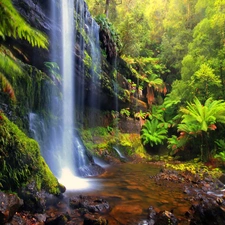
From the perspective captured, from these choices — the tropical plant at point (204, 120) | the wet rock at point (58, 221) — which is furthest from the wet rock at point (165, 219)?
the tropical plant at point (204, 120)

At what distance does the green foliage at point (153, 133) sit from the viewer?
14281 mm

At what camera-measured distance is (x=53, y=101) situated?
1024 centimetres

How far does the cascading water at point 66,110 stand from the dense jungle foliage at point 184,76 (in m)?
4.61

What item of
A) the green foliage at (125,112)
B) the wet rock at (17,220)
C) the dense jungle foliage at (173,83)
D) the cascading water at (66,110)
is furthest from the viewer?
the green foliage at (125,112)

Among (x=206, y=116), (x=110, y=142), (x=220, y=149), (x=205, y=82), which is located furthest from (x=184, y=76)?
(x=110, y=142)

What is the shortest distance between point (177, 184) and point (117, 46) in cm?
1068

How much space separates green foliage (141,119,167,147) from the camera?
14281 millimetres

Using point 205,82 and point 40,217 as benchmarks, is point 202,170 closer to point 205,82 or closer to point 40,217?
point 205,82

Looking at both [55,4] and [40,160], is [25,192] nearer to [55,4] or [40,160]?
[40,160]

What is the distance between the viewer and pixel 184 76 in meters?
14.3

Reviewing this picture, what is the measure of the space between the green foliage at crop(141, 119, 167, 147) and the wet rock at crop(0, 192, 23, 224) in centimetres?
1113

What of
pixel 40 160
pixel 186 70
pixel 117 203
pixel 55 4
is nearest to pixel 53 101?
pixel 55 4

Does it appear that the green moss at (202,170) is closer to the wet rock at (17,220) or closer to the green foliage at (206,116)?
the green foliage at (206,116)

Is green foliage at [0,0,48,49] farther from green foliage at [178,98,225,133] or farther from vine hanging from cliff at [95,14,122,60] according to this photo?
vine hanging from cliff at [95,14,122,60]
